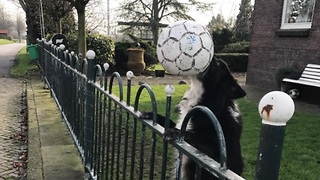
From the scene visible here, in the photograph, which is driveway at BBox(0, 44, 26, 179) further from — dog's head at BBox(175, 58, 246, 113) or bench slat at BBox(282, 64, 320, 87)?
bench slat at BBox(282, 64, 320, 87)

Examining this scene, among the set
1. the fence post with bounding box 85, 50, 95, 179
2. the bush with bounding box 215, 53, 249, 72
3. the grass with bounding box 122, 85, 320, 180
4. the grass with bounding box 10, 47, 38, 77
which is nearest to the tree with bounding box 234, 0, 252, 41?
the bush with bounding box 215, 53, 249, 72

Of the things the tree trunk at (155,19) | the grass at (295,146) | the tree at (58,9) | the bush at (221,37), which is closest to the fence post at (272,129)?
the grass at (295,146)

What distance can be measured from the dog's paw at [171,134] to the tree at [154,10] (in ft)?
95.8

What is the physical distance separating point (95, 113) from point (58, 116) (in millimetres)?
3113

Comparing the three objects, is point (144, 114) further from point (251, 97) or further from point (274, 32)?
point (274, 32)

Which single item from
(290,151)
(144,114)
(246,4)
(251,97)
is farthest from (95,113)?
(246,4)

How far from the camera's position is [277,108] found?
862 millimetres

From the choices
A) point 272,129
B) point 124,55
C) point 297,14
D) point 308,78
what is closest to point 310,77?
point 308,78

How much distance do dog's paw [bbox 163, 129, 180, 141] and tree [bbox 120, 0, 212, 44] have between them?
29.2 m

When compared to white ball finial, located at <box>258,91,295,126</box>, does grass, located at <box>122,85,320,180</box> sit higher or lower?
lower

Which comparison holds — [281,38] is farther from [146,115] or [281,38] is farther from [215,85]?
[146,115]

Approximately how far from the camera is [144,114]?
201cm

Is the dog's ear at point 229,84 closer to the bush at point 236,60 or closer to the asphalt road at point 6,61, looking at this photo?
the asphalt road at point 6,61

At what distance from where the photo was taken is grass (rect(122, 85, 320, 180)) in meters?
3.90
